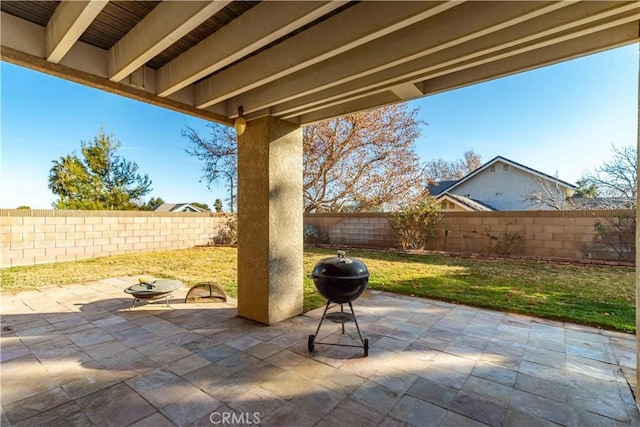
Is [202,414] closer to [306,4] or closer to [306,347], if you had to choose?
[306,347]

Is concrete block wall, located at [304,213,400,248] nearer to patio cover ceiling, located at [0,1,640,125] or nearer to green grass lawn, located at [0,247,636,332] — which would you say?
green grass lawn, located at [0,247,636,332]

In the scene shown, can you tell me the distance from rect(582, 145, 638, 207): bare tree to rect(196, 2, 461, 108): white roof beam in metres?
11.9

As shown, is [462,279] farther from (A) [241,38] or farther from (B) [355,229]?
(A) [241,38]

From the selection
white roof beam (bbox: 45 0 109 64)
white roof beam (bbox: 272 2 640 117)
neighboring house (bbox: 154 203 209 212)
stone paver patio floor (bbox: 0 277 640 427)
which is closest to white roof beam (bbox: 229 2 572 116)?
white roof beam (bbox: 272 2 640 117)

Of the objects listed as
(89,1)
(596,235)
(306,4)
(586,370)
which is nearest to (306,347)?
(586,370)

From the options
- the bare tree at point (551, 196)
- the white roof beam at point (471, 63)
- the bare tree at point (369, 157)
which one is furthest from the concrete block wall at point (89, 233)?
the bare tree at point (551, 196)

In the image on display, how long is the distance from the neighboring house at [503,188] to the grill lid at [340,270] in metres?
12.4

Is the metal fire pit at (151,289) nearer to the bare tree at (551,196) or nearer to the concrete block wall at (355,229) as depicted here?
the concrete block wall at (355,229)

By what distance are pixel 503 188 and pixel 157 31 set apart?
18479 mm

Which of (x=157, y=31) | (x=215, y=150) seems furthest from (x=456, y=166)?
(x=157, y=31)

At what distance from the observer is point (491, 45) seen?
205 cm

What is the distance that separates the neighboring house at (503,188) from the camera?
560 inches

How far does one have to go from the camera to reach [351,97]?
10.2ft

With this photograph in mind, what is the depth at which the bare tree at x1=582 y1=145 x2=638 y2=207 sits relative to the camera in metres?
9.96
